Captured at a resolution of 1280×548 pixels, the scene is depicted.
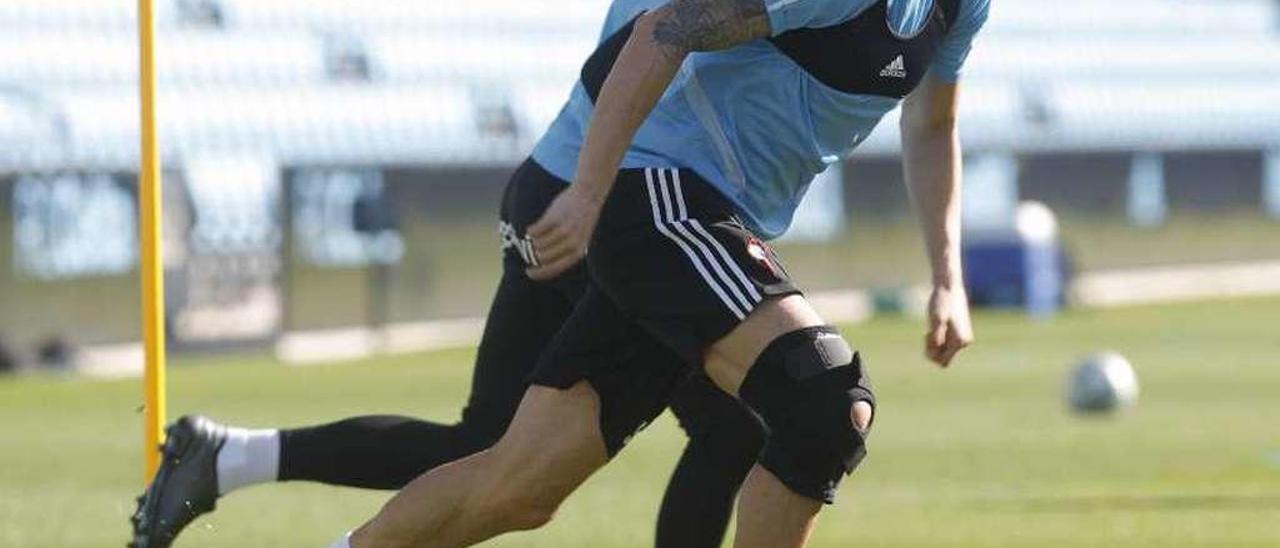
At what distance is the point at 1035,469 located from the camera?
41.7 ft

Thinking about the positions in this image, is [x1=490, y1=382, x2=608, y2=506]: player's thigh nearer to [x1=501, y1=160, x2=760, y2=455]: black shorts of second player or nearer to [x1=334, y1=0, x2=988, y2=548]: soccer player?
[x1=334, y1=0, x2=988, y2=548]: soccer player

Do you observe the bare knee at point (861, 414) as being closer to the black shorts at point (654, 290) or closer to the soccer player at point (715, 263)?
the soccer player at point (715, 263)

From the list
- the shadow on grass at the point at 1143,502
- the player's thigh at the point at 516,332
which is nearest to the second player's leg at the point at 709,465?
the player's thigh at the point at 516,332

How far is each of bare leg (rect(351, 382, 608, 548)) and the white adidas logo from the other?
2.68ft

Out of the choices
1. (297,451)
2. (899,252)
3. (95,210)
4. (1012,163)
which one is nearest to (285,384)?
(95,210)

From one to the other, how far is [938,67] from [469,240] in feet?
81.8

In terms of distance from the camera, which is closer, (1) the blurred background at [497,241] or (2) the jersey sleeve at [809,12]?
(2) the jersey sleeve at [809,12]

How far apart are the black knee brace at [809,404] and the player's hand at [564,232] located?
1.63ft

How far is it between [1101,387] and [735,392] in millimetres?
11716

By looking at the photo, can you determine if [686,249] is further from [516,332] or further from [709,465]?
[709,465]

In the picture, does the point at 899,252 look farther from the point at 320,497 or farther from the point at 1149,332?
the point at 320,497

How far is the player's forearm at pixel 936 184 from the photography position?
6156 millimetres

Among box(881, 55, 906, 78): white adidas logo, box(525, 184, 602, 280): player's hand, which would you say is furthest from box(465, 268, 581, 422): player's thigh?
box(525, 184, 602, 280): player's hand

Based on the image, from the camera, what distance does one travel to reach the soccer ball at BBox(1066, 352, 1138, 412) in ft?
55.3
